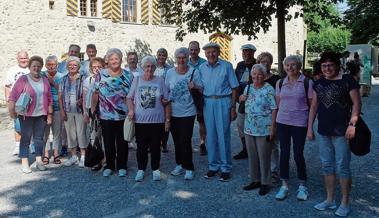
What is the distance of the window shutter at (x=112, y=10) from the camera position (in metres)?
22.7

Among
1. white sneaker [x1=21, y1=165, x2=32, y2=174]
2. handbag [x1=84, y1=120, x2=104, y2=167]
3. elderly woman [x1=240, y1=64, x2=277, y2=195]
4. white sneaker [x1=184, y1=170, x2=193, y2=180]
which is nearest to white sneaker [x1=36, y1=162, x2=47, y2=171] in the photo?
white sneaker [x1=21, y1=165, x2=32, y2=174]

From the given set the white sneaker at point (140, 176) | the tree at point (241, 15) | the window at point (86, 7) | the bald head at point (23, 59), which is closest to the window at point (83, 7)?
the window at point (86, 7)

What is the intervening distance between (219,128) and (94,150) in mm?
1680

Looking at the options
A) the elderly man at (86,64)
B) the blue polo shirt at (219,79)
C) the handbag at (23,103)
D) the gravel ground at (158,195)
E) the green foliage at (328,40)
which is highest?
the green foliage at (328,40)

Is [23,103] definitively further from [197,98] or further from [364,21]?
[364,21]

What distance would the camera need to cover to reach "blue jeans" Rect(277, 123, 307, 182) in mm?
4703

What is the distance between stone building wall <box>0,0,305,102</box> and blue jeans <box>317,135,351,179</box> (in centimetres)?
1642

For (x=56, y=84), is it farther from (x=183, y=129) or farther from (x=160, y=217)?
(x=160, y=217)

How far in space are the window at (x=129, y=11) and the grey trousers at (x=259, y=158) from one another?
66.2 feet

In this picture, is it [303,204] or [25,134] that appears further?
[25,134]

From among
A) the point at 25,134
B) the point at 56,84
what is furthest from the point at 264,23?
the point at 25,134

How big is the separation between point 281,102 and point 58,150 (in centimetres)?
359

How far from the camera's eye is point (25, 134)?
233 inches

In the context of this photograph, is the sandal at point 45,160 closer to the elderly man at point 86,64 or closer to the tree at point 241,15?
the elderly man at point 86,64
